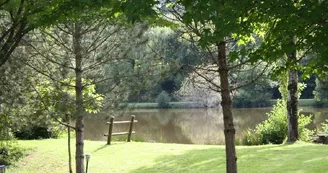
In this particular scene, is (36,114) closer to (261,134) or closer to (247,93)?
(261,134)

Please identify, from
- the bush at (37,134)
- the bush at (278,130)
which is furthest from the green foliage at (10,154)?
the bush at (278,130)

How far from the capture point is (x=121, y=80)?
8023 mm

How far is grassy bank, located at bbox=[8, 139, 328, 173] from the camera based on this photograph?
8.51 meters

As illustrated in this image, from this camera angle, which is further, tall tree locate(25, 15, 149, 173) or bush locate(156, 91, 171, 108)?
bush locate(156, 91, 171, 108)

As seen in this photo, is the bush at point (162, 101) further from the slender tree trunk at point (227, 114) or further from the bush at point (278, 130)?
the slender tree trunk at point (227, 114)

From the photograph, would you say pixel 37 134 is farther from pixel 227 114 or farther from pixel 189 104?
pixel 189 104

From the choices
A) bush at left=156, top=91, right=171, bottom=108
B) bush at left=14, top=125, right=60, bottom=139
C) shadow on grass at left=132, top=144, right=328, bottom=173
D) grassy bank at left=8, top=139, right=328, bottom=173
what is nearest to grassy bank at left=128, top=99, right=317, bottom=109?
bush at left=156, top=91, right=171, bottom=108

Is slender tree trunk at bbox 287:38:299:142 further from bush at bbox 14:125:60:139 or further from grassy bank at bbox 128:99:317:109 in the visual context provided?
grassy bank at bbox 128:99:317:109

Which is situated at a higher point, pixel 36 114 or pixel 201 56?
pixel 201 56

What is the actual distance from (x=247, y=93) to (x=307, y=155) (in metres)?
31.2

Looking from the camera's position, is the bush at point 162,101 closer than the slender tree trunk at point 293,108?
No

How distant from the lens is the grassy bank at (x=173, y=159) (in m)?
8.51

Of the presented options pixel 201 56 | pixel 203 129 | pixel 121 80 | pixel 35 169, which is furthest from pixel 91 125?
pixel 201 56

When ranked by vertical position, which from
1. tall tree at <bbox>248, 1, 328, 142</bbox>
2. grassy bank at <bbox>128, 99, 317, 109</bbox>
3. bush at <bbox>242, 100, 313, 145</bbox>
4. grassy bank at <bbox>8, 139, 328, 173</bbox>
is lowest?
grassy bank at <bbox>8, 139, 328, 173</bbox>
